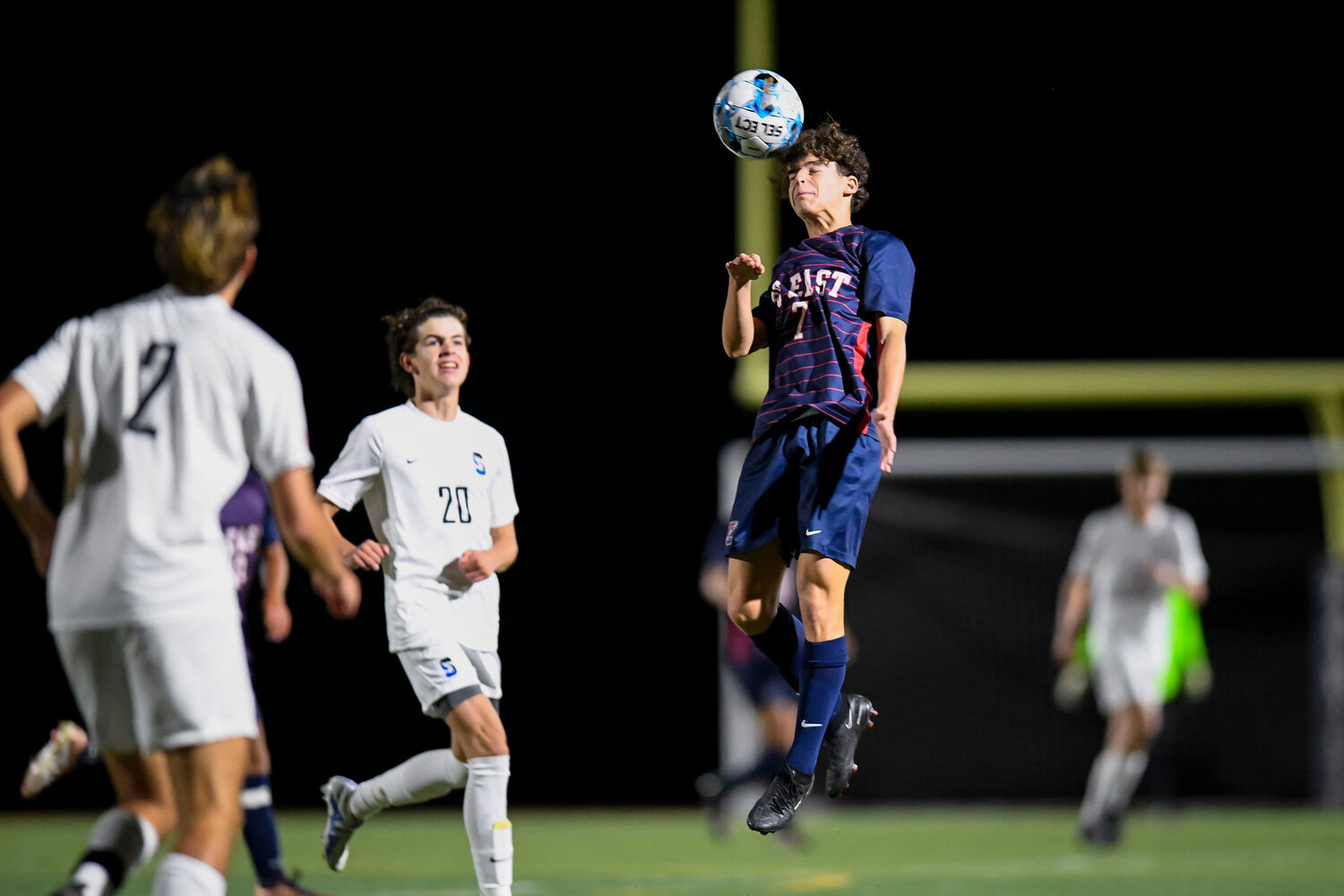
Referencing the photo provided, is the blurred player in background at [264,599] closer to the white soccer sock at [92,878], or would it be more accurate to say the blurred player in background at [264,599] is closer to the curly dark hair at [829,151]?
the white soccer sock at [92,878]

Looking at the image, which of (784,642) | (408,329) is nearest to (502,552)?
(408,329)

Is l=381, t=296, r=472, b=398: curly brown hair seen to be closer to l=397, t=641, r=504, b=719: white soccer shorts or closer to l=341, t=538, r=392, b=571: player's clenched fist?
l=341, t=538, r=392, b=571: player's clenched fist

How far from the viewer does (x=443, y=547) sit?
16.8ft

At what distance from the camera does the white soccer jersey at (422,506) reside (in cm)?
509

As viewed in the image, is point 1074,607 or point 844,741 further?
point 1074,607

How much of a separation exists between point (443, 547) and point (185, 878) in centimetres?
180

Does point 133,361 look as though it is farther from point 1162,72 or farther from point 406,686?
point 1162,72

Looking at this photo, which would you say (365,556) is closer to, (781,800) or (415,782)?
(415,782)

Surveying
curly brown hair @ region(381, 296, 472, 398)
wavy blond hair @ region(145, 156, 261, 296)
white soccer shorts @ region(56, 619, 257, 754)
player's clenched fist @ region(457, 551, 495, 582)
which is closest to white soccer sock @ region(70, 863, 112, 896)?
white soccer shorts @ region(56, 619, 257, 754)

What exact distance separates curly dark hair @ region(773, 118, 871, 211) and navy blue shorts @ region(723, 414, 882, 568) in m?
0.87

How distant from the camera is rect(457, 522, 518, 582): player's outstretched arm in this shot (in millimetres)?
5055

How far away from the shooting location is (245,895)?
7.06 m

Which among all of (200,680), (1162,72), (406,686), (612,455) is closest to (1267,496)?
(1162,72)

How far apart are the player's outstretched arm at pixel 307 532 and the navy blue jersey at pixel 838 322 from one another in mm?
1857
